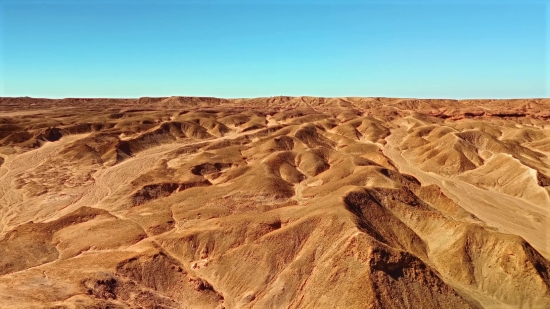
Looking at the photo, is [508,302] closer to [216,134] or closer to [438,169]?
[438,169]

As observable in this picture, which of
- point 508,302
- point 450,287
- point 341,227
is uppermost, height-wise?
point 341,227

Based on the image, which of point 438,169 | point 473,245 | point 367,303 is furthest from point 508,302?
point 438,169

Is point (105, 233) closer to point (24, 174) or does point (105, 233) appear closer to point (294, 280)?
point (294, 280)

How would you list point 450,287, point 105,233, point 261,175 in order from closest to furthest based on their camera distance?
point 450,287, point 105,233, point 261,175

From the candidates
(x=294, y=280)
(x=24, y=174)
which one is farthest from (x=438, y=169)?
(x=24, y=174)

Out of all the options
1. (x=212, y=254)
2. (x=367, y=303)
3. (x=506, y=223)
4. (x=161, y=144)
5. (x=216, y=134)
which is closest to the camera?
(x=367, y=303)

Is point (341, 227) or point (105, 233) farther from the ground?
point (341, 227)

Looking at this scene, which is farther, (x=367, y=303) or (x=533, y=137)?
(x=533, y=137)
